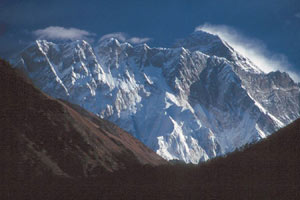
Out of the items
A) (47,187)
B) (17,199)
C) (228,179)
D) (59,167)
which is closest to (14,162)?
(59,167)

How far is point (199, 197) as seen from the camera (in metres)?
54.8

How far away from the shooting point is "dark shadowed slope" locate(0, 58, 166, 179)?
3565 inches

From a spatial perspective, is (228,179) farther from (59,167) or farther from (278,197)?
(59,167)

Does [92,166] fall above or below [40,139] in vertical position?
below

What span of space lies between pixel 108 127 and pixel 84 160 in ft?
283

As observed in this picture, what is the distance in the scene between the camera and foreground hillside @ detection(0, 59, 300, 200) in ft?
190

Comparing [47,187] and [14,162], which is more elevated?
[14,162]

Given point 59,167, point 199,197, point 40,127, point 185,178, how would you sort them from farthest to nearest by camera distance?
point 40,127
point 59,167
point 185,178
point 199,197

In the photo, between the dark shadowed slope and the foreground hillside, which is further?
the dark shadowed slope

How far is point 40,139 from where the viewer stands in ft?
332

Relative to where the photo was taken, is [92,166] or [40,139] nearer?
[40,139]

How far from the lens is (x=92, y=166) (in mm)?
107562

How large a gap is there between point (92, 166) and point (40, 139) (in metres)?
13.2

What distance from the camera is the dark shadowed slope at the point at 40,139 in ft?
297
